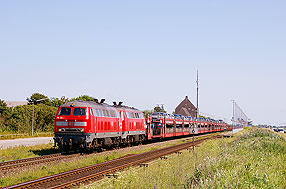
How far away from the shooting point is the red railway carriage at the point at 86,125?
25.8 metres

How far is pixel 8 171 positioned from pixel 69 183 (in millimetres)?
5362

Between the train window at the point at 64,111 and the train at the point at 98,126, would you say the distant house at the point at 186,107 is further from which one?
the train window at the point at 64,111

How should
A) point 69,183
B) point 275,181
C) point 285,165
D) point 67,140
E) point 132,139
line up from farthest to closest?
point 132,139, point 67,140, point 285,165, point 69,183, point 275,181

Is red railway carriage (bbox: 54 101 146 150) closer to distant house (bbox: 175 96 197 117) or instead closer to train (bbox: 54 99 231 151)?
train (bbox: 54 99 231 151)

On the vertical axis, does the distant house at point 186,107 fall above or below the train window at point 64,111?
above

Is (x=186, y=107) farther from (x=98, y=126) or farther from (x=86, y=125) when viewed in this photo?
(x=86, y=125)

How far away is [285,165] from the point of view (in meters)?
15.3

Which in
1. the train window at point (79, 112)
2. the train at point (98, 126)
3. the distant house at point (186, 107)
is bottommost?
the train at point (98, 126)

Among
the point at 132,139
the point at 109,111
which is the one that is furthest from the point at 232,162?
the point at 132,139

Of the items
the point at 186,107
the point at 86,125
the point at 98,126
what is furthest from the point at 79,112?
the point at 186,107

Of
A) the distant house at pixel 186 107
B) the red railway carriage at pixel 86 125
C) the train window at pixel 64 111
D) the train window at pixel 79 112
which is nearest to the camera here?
the red railway carriage at pixel 86 125

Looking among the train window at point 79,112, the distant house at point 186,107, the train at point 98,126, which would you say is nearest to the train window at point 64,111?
the train at point 98,126

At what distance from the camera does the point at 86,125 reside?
85.4 feet

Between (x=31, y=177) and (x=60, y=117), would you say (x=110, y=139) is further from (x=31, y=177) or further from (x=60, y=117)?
(x=31, y=177)
